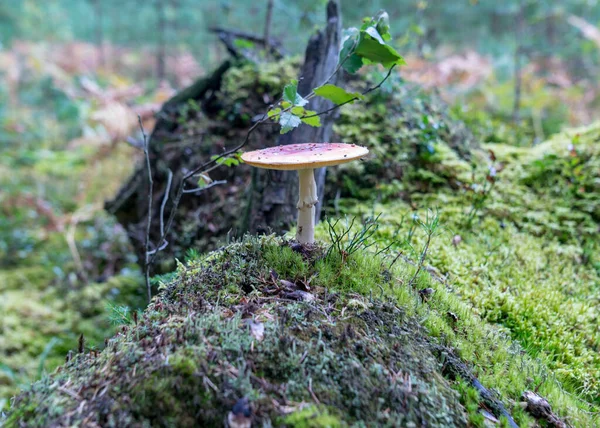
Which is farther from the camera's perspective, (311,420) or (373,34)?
(373,34)

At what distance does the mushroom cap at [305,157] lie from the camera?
1880mm

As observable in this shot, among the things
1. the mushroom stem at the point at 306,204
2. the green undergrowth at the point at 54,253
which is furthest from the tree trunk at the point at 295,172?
the green undergrowth at the point at 54,253

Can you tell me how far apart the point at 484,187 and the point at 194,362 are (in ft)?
11.0

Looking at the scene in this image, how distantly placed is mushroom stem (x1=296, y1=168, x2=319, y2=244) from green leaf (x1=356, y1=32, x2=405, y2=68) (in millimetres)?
760

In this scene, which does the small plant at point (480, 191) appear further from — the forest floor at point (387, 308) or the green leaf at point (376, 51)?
the green leaf at point (376, 51)

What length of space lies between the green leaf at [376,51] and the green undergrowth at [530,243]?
1.14 metres

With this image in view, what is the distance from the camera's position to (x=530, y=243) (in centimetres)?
356

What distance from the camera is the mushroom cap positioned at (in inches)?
74.0

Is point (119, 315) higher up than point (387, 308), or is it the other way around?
point (387, 308)

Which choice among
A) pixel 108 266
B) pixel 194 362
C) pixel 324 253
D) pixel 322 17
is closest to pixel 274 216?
pixel 324 253

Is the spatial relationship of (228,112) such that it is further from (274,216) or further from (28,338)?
(28,338)

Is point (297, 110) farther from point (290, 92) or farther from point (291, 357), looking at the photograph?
point (291, 357)

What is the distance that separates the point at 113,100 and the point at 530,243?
37.2 ft

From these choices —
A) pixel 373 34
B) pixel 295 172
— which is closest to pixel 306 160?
pixel 373 34
